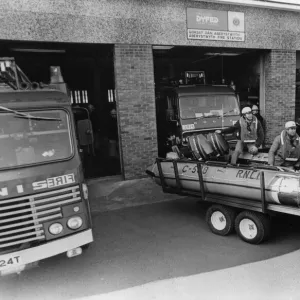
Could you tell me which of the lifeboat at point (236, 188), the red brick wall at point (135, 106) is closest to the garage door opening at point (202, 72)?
the red brick wall at point (135, 106)

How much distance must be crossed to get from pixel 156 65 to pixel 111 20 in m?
6.74

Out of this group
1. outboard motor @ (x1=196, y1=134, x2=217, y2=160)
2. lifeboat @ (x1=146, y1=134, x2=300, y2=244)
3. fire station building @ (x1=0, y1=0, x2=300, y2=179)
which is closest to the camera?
lifeboat @ (x1=146, y1=134, x2=300, y2=244)

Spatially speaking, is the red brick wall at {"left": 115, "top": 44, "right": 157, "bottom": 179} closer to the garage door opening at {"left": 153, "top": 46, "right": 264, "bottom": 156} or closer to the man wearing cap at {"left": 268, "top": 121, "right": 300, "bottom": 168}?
the garage door opening at {"left": 153, "top": 46, "right": 264, "bottom": 156}

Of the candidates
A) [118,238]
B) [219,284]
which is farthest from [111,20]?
[219,284]

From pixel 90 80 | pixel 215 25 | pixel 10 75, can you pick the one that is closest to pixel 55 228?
pixel 10 75

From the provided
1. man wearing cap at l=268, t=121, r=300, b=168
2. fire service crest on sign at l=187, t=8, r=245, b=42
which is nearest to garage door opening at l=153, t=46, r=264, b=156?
fire service crest on sign at l=187, t=8, r=245, b=42

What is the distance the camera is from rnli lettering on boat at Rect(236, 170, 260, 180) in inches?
195

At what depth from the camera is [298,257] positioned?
4457mm

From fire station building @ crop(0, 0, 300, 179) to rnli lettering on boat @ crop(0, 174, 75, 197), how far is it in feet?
15.2

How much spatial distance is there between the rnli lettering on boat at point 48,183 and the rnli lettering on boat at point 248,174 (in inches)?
108

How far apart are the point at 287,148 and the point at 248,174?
1093 millimetres

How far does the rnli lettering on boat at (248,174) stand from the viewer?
4957 millimetres

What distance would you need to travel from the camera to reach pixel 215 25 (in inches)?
369

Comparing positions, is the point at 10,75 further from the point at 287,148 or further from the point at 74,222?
the point at 287,148
